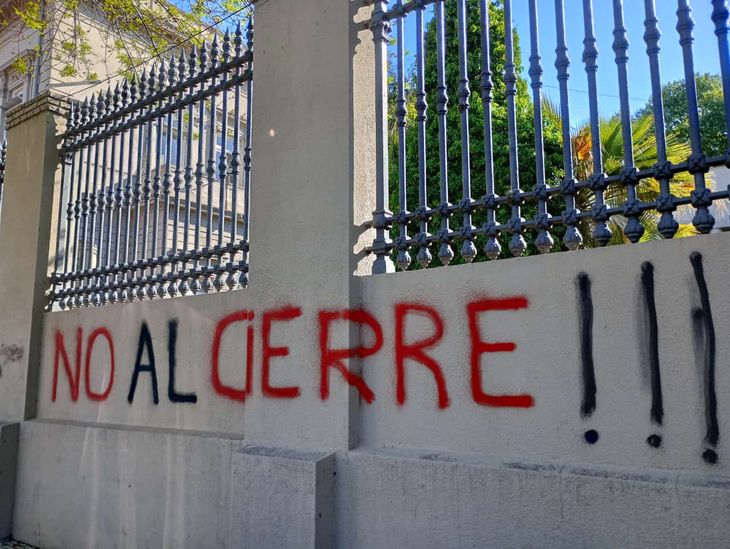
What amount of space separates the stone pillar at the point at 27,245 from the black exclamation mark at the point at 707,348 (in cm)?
481

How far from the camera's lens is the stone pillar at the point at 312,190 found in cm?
320

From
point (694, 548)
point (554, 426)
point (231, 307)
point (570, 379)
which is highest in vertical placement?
point (231, 307)

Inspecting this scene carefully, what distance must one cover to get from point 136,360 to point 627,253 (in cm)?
324

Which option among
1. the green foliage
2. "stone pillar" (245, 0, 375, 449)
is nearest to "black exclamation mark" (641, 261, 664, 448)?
"stone pillar" (245, 0, 375, 449)

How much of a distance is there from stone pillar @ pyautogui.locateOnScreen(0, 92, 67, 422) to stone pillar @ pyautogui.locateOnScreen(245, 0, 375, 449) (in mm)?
2591

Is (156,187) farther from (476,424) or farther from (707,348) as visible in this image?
(707,348)

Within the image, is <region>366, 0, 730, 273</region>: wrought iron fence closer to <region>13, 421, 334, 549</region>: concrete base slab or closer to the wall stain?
<region>13, 421, 334, 549</region>: concrete base slab

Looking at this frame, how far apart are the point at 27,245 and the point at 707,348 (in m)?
5.17

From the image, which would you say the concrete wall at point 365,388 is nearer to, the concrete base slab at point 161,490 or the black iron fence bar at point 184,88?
the concrete base slab at point 161,490

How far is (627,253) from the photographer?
2451 mm

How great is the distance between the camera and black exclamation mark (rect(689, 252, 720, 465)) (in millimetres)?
2217


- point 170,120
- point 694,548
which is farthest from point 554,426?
point 170,120

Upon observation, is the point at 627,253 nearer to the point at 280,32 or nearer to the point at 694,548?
Result: the point at 694,548

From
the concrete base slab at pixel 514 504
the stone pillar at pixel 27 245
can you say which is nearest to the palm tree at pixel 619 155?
the concrete base slab at pixel 514 504
